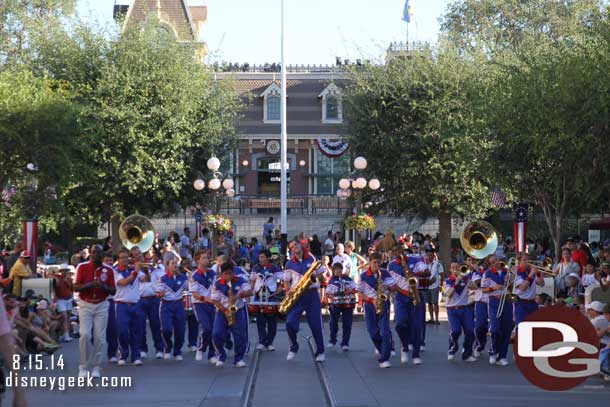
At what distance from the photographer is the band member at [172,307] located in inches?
722

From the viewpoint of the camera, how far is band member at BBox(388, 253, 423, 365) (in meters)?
17.6

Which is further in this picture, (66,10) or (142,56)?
(66,10)

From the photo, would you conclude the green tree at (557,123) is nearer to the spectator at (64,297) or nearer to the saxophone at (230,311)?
the saxophone at (230,311)

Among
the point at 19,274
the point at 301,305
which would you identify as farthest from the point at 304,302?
the point at 19,274

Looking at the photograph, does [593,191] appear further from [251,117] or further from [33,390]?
[251,117]

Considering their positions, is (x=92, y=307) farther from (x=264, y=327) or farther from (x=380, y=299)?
(x=264, y=327)

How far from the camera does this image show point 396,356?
61.7 ft

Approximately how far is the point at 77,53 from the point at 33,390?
80.1 feet

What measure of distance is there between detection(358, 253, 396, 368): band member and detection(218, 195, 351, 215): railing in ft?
117

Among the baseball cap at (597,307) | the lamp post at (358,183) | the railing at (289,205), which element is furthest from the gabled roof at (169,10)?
the baseball cap at (597,307)

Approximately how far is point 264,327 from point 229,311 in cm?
247

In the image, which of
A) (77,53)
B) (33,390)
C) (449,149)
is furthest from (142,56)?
(33,390)

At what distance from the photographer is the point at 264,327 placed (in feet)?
64.8

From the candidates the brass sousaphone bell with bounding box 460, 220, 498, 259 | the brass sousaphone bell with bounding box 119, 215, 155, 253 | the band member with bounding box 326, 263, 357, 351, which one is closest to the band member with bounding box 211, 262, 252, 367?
the band member with bounding box 326, 263, 357, 351
